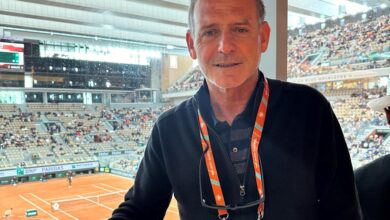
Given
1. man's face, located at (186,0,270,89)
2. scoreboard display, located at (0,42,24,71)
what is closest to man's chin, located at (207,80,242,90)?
man's face, located at (186,0,270,89)

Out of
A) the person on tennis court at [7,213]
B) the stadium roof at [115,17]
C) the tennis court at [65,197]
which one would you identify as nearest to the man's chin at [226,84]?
the stadium roof at [115,17]

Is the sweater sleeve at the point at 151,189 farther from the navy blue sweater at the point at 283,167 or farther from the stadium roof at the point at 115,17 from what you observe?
the stadium roof at the point at 115,17

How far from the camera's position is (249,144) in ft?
2.17

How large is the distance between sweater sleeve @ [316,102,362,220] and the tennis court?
702 cm

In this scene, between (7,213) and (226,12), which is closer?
(226,12)

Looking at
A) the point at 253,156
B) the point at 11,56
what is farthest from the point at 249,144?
the point at 11,56

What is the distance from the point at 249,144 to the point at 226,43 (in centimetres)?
20

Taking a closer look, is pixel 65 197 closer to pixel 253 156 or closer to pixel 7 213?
pixel 7 213

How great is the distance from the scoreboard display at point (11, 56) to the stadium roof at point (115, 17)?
0.06m

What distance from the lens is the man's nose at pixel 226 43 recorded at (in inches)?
25.0

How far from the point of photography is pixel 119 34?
2660 millimetres

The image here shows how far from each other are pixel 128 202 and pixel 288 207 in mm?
340

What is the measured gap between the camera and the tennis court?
25.7 ft

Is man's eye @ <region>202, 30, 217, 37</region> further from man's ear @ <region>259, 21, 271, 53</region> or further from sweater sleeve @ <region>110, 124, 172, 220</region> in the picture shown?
sweater sleeve @ <region>110, 124, 172, 220</region>
